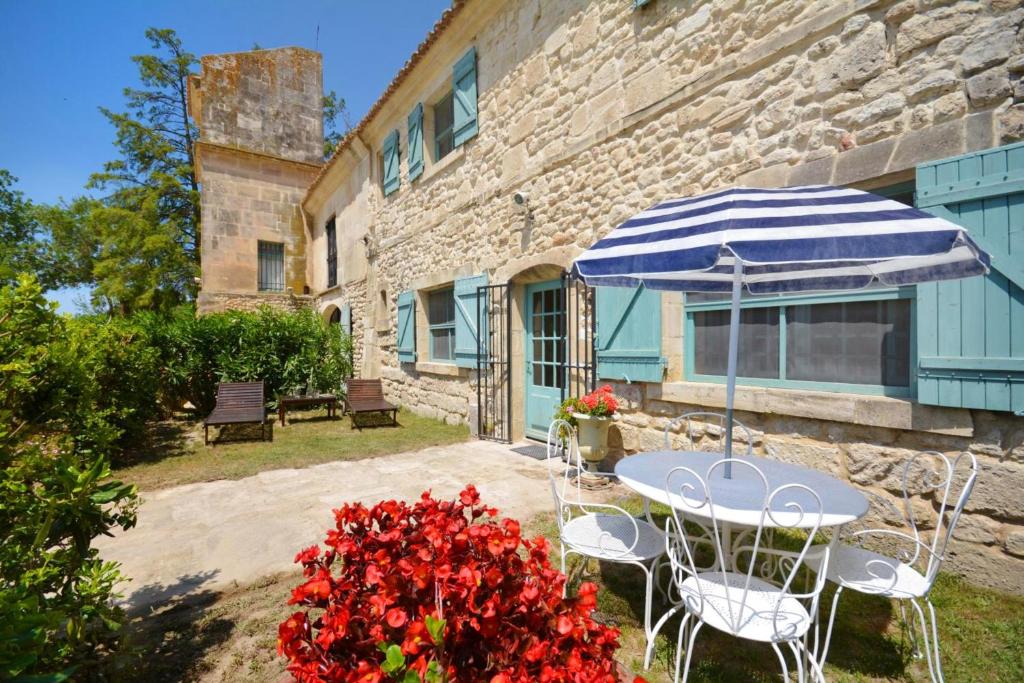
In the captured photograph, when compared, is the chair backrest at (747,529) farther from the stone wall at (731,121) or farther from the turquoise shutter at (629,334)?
the turquoise shutter at (629,334)

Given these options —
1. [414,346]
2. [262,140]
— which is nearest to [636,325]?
[414,346]

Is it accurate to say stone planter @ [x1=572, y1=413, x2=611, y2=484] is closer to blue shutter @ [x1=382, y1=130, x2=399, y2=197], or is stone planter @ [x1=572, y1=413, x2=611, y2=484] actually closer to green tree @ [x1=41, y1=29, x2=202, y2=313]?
blue shutter @ [x1=382, y1=130, x2=399, y2=197]

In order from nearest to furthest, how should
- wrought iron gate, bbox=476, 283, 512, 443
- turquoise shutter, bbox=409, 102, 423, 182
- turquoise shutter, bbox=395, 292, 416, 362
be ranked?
wrought iron gate, bbox=476, 283, 512, 443, turquoise shutter, bbox=409, 102, 423, 182, turquoise shutter, bbox=395, 292, 416, 362

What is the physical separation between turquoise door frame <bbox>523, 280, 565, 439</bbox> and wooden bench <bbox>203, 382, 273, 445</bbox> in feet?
12.9

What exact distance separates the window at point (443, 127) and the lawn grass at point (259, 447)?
15.7ft

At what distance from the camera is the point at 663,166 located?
4227 mm

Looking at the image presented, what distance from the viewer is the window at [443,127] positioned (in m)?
7.70

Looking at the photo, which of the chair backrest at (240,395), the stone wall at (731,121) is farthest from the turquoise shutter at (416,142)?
the chair backrest at (240,395)

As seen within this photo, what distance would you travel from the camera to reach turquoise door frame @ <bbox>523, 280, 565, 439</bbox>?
567 centimetres

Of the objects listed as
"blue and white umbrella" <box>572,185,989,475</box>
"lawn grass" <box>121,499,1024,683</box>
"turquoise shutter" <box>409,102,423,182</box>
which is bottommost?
"lawn grass" <box>121,499,1024,683</box>

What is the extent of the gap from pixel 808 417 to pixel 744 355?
713mm

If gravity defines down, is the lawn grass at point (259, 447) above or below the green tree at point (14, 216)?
below

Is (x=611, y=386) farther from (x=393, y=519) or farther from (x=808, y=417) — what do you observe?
(x=393, y=519)

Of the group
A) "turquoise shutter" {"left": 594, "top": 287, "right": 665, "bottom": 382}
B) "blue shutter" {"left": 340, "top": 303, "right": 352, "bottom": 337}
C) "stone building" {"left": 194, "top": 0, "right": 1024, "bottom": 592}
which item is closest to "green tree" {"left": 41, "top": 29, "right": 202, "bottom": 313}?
"blue shutter" {"left": 340, "top": 303, "right": 352, "bottom": 337}
